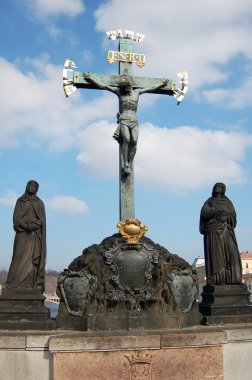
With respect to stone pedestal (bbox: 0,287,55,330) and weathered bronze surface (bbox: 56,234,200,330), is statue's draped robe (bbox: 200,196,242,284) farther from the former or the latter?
stone pedestal (bbox: 0,287,55,330)

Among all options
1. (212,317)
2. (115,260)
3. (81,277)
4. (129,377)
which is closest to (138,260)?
(115,260)

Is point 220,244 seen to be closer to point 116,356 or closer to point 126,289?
point 126,289

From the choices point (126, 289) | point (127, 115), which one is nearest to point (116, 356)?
point (126, 289)


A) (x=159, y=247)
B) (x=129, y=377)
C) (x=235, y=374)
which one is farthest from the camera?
(x=159, y=247)

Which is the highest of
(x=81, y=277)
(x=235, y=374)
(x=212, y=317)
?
(x=81, y=277)

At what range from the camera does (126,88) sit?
36.9 feet

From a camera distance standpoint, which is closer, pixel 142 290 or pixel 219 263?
pixel 142 290

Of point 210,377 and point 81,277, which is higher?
point 81,277

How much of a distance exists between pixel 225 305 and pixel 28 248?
3.68m

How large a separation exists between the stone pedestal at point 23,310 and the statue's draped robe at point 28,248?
18cm

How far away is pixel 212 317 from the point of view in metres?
8.89

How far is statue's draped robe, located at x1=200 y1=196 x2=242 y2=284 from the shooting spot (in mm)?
9539

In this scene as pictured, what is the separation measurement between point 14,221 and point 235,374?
4.58 meters

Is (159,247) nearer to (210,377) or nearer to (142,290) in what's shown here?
(142,290)
